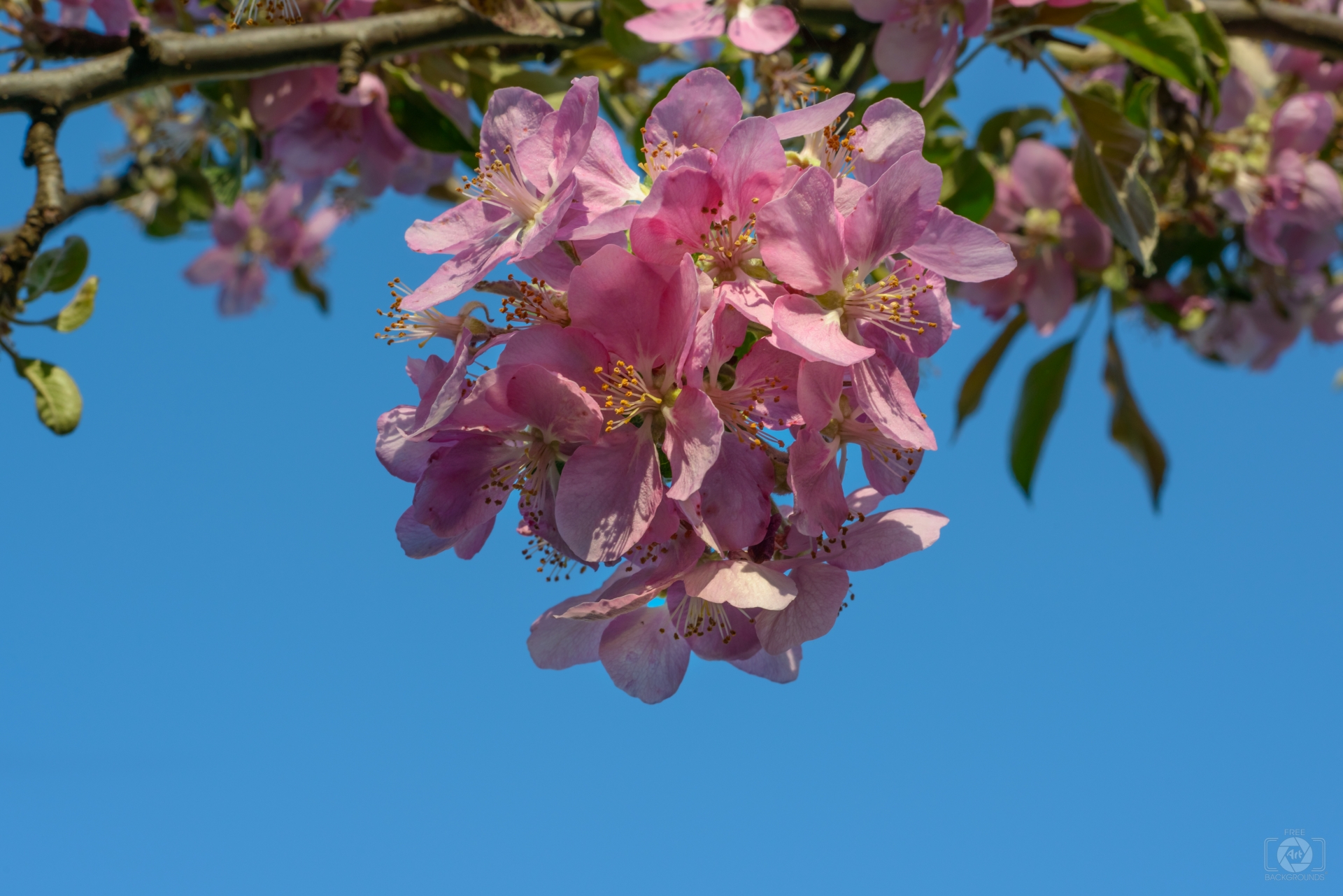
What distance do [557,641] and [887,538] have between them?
37cm

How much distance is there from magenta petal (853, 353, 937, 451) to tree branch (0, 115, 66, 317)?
42.5 inches

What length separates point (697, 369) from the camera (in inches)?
36.3

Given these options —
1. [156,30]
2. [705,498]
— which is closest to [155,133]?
[156,30]

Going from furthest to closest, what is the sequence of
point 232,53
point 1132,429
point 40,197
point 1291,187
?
point 1132,429
point 1291,187
point 232,53
point 40,197

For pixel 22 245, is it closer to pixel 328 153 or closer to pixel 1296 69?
pixel 328 153

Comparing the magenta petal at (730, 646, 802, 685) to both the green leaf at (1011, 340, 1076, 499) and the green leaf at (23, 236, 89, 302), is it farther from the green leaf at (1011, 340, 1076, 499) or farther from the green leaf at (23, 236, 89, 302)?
the green leaf at (1011, 340, 1076, 499)

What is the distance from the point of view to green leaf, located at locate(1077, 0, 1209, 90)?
1.48 m

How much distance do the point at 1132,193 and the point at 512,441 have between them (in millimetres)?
1124

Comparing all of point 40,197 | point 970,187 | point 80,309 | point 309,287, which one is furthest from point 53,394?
point 309,287

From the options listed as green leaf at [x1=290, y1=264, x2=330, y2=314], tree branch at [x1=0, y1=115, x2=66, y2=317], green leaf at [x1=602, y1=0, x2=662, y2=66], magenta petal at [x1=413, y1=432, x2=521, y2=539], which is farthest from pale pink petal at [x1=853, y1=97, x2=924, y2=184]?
green leaf at [x1=290, y1=264, x2=330, y2=314]

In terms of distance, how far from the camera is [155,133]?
94.3 inches

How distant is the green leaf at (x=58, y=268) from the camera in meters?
1.51

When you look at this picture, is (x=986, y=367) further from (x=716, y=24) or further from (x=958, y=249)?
(x=958, y=249)

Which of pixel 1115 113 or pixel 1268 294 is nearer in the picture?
pixel 1115 113
